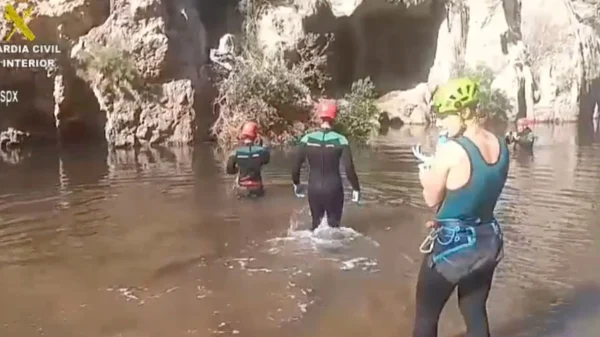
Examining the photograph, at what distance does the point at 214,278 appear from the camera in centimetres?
684

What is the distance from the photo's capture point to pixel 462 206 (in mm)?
4199

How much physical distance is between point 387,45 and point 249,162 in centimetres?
1761

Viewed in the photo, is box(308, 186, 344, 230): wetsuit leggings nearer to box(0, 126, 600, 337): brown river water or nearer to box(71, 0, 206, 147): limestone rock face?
box(0, 126, 600, 337): brown river water

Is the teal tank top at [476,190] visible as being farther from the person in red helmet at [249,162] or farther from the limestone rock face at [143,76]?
the limestone rock face at [143,76]

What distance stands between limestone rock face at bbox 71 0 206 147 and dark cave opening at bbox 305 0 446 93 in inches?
277

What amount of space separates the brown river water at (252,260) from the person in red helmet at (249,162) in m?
0.23

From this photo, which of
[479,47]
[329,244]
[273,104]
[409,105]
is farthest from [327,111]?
[479,47]

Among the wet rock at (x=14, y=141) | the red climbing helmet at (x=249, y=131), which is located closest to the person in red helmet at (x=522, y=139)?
the red climbing helmet at (x=249, y=131)

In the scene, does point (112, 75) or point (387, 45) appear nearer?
point (112, 75)

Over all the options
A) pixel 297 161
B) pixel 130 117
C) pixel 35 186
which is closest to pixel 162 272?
pixel 297 161

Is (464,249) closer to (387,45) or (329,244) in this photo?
(329,244)

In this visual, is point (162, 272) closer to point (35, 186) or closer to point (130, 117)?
point (35, 186)

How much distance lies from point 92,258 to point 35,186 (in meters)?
4.81

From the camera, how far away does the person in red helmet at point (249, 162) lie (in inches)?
377
